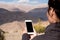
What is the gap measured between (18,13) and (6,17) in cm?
39

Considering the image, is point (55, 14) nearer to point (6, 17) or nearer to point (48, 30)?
point (48, 30)

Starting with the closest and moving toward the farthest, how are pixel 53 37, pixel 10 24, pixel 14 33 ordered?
pixel 53 37, pixel 14 33, pixel 10 24

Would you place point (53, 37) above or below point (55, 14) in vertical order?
below

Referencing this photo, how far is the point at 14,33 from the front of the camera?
17.7 feet

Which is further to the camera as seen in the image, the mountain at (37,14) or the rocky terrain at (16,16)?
the mountain at (37,14)

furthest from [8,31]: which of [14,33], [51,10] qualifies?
[51,10]

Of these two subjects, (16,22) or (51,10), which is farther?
(16,22)

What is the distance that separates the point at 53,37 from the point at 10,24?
186 inches

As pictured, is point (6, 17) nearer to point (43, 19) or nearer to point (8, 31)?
point (8, 31)

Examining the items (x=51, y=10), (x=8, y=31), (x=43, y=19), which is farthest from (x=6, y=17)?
(x=51, y=10)

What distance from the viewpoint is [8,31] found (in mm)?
5609

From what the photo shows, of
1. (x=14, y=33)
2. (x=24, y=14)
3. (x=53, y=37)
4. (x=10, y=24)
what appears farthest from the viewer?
(x=24, y=14)

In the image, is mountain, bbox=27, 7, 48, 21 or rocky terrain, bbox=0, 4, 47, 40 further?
mountain, bbox=27, 7, 48, 21

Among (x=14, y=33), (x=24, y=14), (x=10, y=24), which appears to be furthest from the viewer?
(x=24, y=14)
